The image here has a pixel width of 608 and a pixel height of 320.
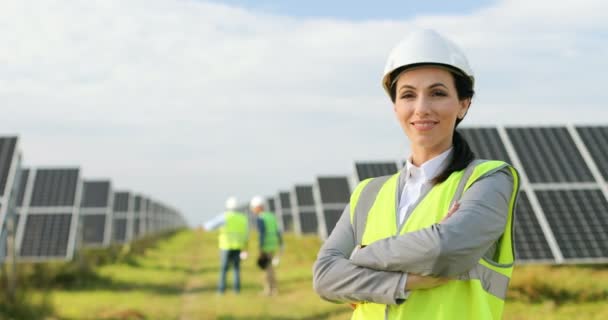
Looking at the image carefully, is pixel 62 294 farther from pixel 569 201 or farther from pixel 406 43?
pixel 406 43

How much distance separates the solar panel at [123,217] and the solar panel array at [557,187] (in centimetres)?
1712

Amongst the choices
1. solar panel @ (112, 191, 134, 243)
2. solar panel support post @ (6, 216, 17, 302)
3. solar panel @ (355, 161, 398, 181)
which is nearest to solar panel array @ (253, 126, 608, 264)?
solar panel @ (355, 161, 398, 181)

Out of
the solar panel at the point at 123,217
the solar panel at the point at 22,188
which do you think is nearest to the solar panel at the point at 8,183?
the solar panel at the point at 22,188

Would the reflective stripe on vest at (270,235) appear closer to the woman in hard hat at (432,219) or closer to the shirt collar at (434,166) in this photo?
the woman in hard hat at (432,219)

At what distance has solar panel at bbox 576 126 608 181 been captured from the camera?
11.4 m

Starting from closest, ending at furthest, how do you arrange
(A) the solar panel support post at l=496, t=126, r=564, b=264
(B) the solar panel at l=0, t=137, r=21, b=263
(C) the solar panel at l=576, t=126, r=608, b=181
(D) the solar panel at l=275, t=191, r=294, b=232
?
1. (A) the solar panel support post at l=496, t=126, r=564, b=264
2. (B) the solar panel at l=0, t=137, r=21, b=263
3. (C) the solar panel at l=576, t=126, r=608, b=181
4. (D) the solar panel at l=275, t=191, r=294, b=232

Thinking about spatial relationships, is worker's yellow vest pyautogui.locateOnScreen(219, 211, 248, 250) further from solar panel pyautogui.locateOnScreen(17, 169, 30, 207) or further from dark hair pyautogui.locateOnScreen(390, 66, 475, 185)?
dark hair pyautogui.locateOnScreen(390, 66, 475, 185)

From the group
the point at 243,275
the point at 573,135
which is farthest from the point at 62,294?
the point at 573,135

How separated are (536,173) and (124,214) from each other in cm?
2280

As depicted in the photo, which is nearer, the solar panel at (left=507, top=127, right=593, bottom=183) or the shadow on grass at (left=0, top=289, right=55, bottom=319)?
the shadow on grass at (left=0, top=289, right=55, bottom=319)

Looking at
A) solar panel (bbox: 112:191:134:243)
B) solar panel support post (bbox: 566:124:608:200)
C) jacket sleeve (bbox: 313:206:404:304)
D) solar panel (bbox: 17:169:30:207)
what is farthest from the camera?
solar panel (bbox: 112:191:134:243)

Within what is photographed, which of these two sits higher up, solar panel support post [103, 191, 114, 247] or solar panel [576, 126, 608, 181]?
solar panel support post [103, 191, 114, 247]

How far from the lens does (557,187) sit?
10.8 meters

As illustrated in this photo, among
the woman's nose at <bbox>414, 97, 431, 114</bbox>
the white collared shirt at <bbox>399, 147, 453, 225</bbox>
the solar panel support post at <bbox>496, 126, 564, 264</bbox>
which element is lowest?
the white collared shirt at <bbox>399, 147, 453, 225</bbox>
